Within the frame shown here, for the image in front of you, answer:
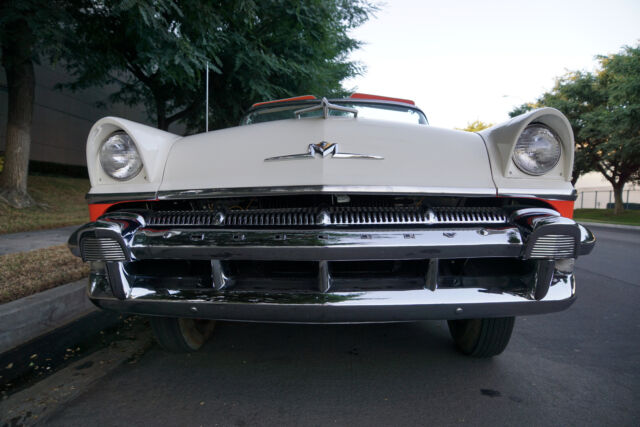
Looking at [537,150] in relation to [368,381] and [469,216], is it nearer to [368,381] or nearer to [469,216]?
[469,216]

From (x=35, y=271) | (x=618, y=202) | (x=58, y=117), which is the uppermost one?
(x=58, y=117)

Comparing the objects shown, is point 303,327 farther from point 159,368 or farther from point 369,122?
point 369,122

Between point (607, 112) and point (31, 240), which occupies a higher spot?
point (607, 112)

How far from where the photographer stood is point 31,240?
5.17m

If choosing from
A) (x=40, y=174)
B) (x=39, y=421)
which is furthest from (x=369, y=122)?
(x=40, y=174)

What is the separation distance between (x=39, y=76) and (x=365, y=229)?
16.2m

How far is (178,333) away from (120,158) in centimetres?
96

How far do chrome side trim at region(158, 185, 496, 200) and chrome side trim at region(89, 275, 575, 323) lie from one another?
1.34 ft

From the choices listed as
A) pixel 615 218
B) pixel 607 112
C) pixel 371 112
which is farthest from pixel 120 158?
pixel 615 218

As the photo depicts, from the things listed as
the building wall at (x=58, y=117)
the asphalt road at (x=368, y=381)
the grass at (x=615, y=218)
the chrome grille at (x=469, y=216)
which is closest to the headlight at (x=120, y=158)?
the asphalt road at (x=368, y=381)

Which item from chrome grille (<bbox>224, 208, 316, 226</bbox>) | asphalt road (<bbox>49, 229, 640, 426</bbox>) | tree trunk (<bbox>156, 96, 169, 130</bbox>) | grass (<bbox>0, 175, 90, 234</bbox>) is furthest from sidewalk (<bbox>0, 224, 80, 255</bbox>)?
tree trunk (<bbox>156, 96, 169, 130</bbox>)

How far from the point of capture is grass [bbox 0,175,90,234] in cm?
650

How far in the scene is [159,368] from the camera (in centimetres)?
200

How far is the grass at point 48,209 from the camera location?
21.3 feet
